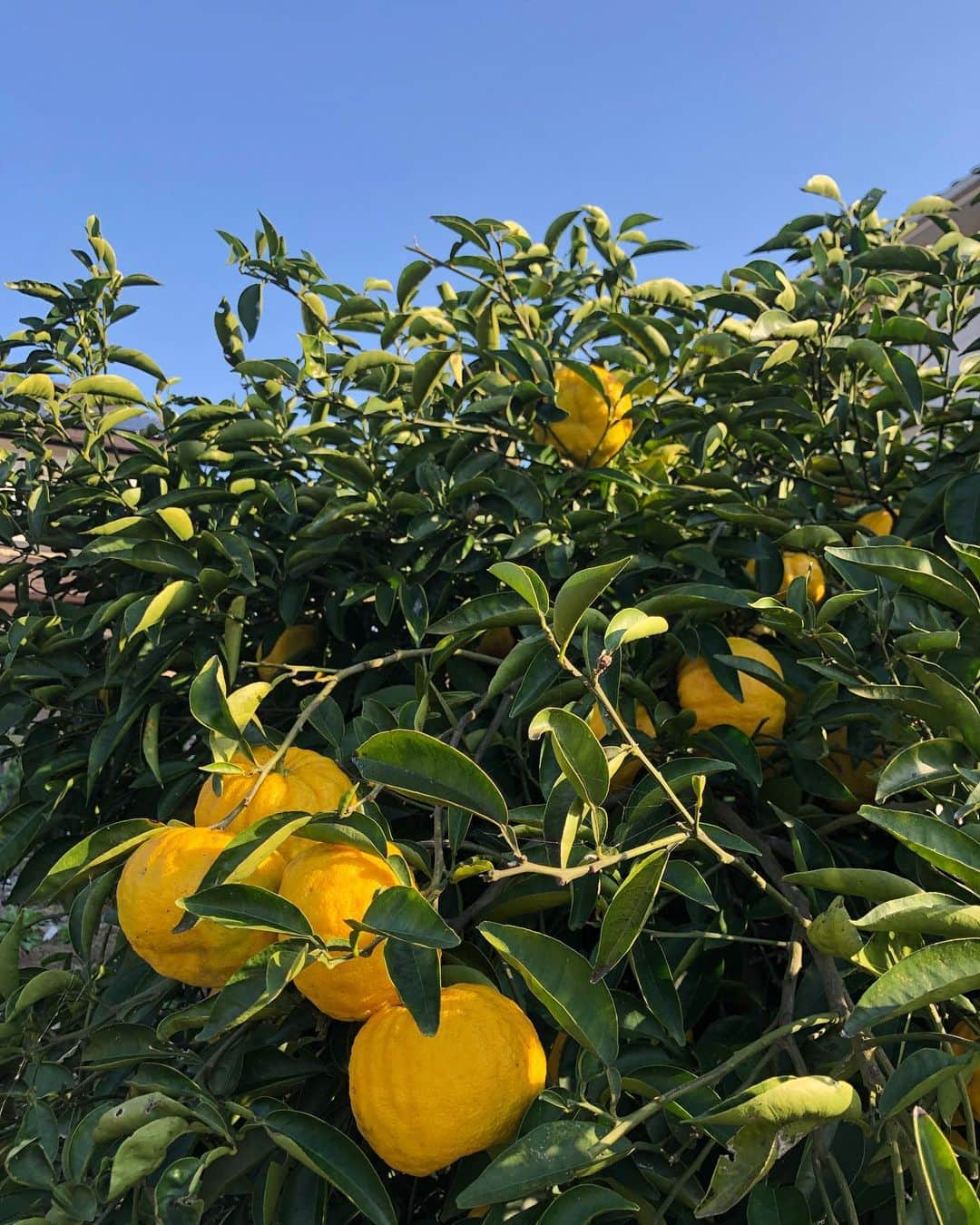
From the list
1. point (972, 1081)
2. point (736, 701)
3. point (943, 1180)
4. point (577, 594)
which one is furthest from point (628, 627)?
point (972, 1081)

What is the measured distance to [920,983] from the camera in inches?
20.8

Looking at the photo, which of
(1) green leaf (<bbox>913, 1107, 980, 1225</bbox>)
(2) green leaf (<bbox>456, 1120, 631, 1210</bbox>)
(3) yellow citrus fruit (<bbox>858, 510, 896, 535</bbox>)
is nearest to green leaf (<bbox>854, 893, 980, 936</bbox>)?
(1) green leaf (<bbox>913, 1107, 980, 1225</bbox>)

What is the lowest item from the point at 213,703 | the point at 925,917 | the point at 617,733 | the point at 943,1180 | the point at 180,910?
the point at 943,1180

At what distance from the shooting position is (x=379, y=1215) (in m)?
0.64

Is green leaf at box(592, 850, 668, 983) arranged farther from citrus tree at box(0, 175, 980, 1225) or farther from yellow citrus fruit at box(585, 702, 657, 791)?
yellow citrus fruit at box(585, 702, 657, 791)

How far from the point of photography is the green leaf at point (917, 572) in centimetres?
77

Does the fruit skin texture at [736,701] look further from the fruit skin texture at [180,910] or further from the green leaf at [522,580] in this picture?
the fruit skin texture at [180,910]

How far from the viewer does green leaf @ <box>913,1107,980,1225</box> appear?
505 millimetres

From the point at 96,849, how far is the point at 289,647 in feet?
1.56

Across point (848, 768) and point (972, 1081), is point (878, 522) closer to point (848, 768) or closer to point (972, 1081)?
point (848, 768)

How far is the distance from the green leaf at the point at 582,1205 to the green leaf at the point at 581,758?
0.84ft

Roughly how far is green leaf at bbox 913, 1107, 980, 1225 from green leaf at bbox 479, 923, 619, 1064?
0.19 metres

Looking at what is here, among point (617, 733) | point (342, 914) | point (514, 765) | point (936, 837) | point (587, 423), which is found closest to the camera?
point (936, 837)

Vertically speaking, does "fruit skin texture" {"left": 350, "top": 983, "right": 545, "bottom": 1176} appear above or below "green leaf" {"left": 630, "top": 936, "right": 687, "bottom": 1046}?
above
